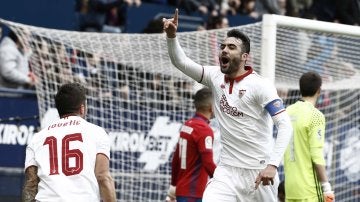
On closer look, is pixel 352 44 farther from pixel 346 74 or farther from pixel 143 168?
pixel 143 168

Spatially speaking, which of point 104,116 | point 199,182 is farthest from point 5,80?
point 199,182

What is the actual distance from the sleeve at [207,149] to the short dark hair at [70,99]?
2978 mm

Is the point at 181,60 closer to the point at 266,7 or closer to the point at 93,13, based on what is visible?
the point at 93,13

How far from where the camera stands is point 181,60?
8.48m

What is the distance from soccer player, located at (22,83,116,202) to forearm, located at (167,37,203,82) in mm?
1391

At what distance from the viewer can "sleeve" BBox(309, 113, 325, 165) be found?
942 centimetres

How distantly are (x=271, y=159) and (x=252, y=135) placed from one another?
1.48 ft

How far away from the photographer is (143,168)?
43.2 feet

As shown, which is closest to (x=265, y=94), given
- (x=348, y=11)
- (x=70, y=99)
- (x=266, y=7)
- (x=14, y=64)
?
(x=70, y=99)

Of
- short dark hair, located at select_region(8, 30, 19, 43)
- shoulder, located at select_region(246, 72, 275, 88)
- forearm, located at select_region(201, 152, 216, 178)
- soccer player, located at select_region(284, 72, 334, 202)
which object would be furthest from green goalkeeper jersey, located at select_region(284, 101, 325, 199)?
short dark hair, located at select_region(8, 30, 19, 43)

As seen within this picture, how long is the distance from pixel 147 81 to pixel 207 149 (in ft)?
10.9

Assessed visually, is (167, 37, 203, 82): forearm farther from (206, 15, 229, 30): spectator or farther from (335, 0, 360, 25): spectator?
(335, 0, 360, 25): spectator

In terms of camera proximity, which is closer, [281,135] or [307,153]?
[281,135]

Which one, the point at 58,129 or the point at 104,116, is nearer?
the point at 58,129
